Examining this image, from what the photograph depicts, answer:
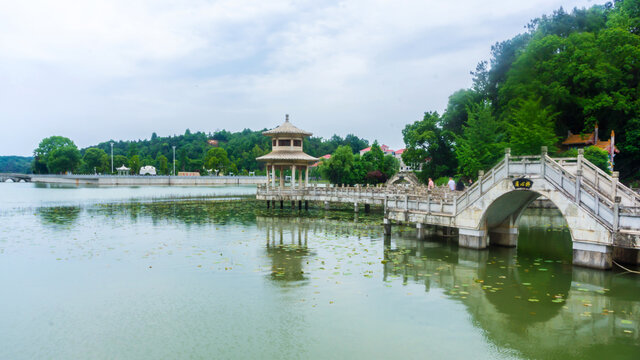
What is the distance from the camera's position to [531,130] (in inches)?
1282

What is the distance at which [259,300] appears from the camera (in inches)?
503

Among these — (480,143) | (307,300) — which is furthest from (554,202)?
(480,143)

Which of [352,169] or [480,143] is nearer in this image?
[480,143]

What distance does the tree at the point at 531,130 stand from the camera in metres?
32.6

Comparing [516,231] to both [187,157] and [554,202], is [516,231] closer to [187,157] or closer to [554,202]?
[554,202]

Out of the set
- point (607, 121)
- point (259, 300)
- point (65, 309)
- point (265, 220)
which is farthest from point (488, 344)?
point (607, 121)

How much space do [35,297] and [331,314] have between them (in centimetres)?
865

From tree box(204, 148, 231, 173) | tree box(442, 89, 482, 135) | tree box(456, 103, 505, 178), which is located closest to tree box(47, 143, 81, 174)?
tree box(204, 148, 231, 173)

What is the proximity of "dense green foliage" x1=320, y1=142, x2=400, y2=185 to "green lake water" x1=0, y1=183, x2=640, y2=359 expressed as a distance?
41344 millimetres

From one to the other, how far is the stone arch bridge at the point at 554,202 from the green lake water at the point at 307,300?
89 centimetres

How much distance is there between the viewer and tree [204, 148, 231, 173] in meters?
110

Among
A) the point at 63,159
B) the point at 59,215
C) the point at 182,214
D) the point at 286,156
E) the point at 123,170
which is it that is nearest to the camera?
the point at 59,215

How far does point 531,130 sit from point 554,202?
18.1 m

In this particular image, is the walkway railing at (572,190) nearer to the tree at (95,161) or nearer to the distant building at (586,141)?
the distant building at (586,141)
